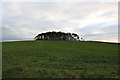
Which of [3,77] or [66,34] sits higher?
[66,34]

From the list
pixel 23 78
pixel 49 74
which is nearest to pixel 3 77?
pixel 23 78

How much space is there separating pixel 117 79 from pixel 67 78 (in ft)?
9.02

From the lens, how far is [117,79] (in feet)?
19.0

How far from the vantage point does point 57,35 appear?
196ft

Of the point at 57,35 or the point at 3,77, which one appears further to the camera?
the point at 57,35

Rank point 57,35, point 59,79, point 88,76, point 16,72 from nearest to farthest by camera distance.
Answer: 1. point 59,79
2. point 88,76
3. point 16,72
4. point 57,35

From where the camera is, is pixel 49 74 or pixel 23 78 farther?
pixel 49 74

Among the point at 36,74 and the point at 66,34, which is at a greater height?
the point at 66,34

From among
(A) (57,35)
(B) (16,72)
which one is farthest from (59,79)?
(A) (57,35)

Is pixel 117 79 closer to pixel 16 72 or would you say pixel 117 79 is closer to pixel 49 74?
pixel 49 74

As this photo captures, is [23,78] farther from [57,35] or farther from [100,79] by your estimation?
[57,35]

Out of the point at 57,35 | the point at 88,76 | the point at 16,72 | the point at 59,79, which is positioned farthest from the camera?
the point at 57,35

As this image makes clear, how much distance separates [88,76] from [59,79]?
1.70 metres

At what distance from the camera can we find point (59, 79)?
18.6 feet
